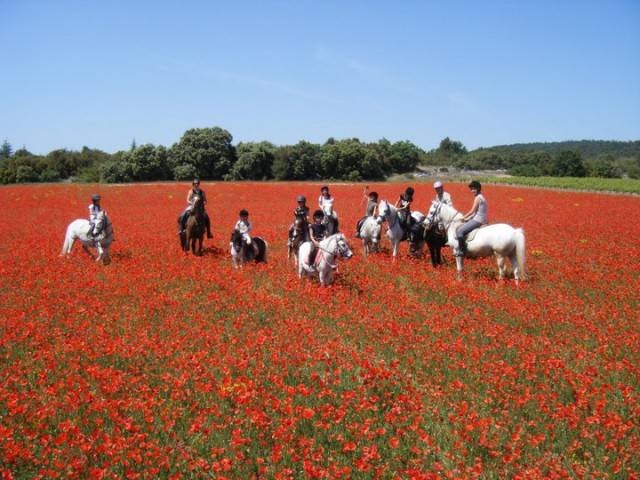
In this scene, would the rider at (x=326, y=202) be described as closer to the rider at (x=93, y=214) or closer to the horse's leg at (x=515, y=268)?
the horse's leg at (x=515, y=268)

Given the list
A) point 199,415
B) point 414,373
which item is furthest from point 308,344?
point 199,415

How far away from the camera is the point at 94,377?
6703mm

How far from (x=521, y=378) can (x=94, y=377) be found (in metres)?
5.68

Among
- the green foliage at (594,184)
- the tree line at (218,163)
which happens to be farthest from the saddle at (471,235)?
the tree line at (218,163)

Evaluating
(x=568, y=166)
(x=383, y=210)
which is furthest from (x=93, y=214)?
(x=568, y=166)

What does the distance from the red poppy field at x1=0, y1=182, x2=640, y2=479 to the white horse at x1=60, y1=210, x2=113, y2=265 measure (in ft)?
2.11

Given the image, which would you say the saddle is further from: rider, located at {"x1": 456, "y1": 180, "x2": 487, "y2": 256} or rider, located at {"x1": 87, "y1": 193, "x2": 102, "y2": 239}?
rider, located at {"x1": 87, "y1": 193, "x2": 102, "y2": 239}

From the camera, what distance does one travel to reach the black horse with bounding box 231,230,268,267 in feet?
45.8

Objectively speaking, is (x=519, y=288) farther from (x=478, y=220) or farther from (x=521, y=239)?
(x=478, y=220)

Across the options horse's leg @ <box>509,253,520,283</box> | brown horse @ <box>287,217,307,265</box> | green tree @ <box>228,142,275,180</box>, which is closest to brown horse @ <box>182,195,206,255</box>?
brown horse @ <box>287,217,307,265</box>

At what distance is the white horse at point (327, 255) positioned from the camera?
1092cm

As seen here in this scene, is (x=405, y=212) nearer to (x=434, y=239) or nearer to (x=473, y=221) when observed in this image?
(x=434, y=239)

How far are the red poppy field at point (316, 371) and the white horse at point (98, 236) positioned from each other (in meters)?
0.64

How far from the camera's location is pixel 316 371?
7164 mm
